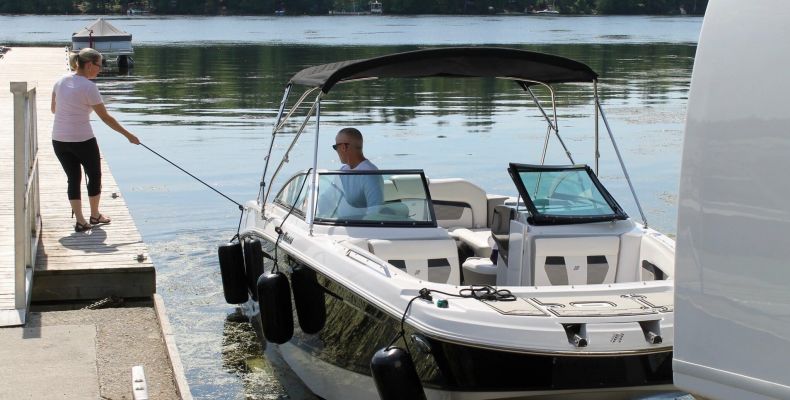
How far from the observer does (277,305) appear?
746cm

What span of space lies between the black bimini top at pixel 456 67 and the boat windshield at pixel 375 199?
65cm

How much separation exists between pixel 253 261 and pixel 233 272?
1.61ft

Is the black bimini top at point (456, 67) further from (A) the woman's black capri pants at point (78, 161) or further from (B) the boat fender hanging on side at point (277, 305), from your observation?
(A) the woman's black capri pants at point (78, 161)

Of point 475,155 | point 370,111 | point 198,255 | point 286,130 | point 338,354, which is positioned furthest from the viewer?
point 370,111

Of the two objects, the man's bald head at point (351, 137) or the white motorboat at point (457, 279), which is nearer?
the white motorboat at point (457, 279)

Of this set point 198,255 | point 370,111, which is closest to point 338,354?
point 198,255

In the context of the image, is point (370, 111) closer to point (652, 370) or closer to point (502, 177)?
point (502, 177)

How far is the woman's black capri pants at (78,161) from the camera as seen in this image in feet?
31.2

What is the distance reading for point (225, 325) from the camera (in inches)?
389

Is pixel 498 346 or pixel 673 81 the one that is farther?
pixel 673 81

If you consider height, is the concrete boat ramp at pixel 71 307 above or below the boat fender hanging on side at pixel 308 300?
below

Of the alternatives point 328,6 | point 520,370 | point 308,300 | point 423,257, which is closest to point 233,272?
point 308,300

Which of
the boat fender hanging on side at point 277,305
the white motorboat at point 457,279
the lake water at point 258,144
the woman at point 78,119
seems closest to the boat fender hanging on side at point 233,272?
the white motorboat at point 457,279

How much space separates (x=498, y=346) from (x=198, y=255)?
288 inches
